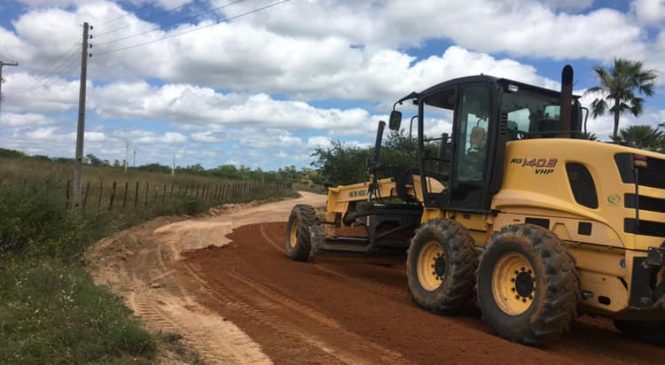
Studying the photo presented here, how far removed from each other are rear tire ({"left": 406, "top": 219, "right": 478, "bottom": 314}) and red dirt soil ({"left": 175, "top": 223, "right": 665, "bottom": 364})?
21cm

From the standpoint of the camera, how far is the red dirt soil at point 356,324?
6.01 meters

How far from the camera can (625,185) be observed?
6.21 meters

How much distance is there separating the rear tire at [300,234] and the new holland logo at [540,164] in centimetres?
568

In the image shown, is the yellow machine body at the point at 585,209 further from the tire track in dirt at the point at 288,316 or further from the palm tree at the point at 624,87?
the palm tree at the point at 624,87

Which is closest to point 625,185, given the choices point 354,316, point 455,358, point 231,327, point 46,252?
point 455,358

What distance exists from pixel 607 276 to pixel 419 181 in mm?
3893

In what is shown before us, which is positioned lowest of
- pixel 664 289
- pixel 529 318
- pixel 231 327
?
pixel 231 327

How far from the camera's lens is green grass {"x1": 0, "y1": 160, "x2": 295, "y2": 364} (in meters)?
5.32

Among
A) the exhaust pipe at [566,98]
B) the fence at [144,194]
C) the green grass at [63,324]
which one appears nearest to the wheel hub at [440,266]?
the exhaust pipe at [566,98]

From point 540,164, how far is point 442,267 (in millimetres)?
1986

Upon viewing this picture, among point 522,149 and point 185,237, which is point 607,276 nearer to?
point 522,149

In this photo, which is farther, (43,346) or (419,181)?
(419,181)

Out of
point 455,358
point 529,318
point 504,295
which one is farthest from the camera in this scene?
point 504,295

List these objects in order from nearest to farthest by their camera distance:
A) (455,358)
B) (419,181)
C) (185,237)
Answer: (455,358) → (419,181) → (185,237)
